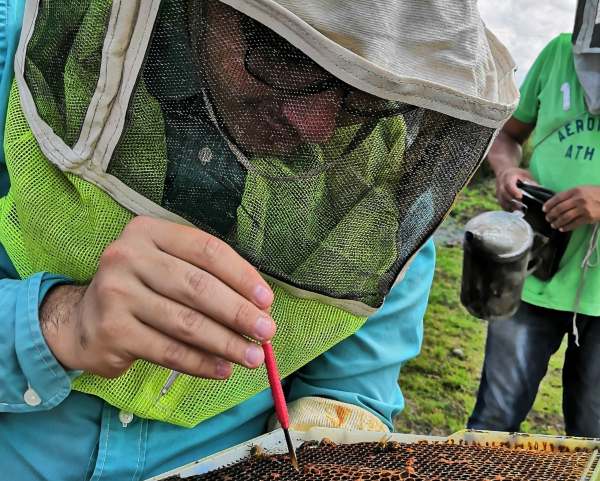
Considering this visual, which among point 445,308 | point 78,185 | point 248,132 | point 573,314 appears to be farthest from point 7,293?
point 445,308

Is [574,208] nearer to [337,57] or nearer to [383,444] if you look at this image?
[383,444]

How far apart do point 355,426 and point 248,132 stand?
0.65 metres

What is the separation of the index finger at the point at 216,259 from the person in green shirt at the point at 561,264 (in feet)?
6.64

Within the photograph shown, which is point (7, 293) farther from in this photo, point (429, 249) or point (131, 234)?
point (429, 249)

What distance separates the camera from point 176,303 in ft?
2.91

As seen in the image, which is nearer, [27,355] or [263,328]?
[263,328]

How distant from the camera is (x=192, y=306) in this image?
0.88m

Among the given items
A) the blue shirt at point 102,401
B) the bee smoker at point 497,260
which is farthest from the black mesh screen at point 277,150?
the bee smoker at point 497,260

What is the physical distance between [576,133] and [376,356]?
1.74 meters

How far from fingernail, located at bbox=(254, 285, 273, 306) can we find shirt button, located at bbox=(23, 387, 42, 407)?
391 mm

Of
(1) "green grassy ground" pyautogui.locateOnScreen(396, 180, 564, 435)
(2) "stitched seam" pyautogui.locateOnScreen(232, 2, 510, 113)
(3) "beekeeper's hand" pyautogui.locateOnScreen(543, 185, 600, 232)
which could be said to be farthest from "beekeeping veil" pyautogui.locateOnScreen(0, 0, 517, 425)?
(1) "green grassy ground" pyautogui.locateOnScreen(396, 180, 564, 435)

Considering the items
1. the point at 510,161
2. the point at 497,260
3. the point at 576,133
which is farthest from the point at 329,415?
the point at 510,161

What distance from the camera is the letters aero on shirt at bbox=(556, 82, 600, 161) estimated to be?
2.67 m

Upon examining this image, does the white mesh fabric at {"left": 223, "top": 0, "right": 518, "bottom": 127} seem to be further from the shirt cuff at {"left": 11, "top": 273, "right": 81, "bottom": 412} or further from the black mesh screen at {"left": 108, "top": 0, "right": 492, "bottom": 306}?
the shirt cuff at {"left": 11, "top": 273, "right": 81, "bottom": 412}
